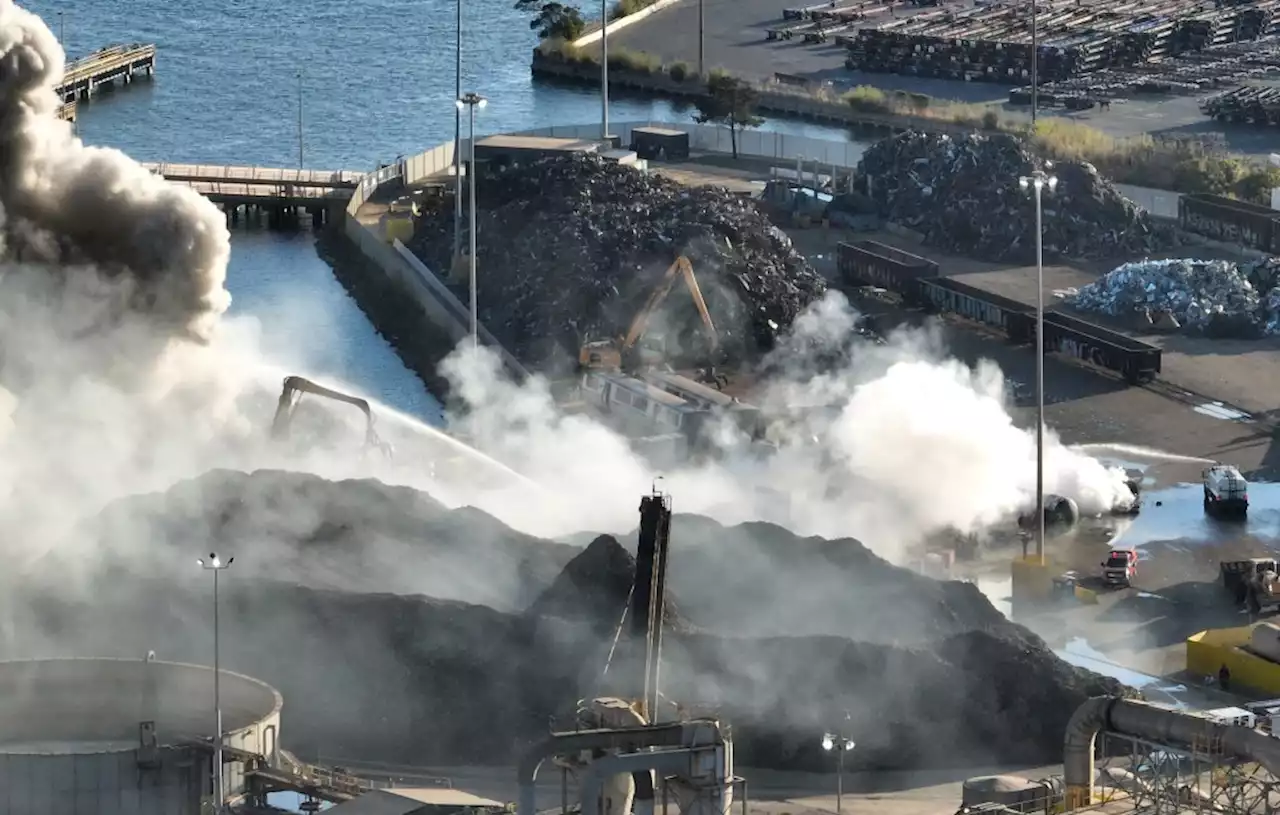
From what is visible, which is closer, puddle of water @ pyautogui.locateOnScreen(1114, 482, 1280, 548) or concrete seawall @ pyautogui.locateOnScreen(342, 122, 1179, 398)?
puddle of water @ pyautogui.locateOnScreen(1114, 482, 1280, 548)

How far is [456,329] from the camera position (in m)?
79.8

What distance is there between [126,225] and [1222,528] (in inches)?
924

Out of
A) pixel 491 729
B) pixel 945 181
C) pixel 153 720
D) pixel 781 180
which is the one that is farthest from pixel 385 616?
pixel 781 180

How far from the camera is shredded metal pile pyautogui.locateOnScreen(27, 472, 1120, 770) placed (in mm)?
46188

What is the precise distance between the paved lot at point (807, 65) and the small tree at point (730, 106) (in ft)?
35.1

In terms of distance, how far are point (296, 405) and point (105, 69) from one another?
237 feet

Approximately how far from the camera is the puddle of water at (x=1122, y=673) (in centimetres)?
4981

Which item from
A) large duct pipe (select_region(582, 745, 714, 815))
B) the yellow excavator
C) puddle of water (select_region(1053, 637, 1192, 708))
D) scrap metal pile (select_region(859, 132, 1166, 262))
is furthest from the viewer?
scrap metal pile (select_region(859, 132, 1166, 262))

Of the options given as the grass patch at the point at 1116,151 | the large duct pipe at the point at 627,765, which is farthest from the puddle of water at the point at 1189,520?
the grass patch at the point at 1116,151

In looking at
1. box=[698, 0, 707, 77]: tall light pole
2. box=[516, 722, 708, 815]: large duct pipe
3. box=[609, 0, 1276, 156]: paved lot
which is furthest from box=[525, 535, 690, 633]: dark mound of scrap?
box=[698, 0, 707, 77]: tall light pole

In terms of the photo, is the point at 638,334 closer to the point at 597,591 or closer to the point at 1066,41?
the point at 597,591

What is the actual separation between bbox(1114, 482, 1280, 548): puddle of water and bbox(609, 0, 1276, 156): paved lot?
44.5 meters

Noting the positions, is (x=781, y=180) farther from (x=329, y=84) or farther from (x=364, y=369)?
(x=329, y=84)

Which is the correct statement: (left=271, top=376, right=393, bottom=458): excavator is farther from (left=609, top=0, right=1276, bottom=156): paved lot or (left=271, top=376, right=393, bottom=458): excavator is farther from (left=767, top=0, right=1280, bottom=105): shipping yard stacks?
(left=767, top=0, right=1280, bottom=105): shipping yard stacks
